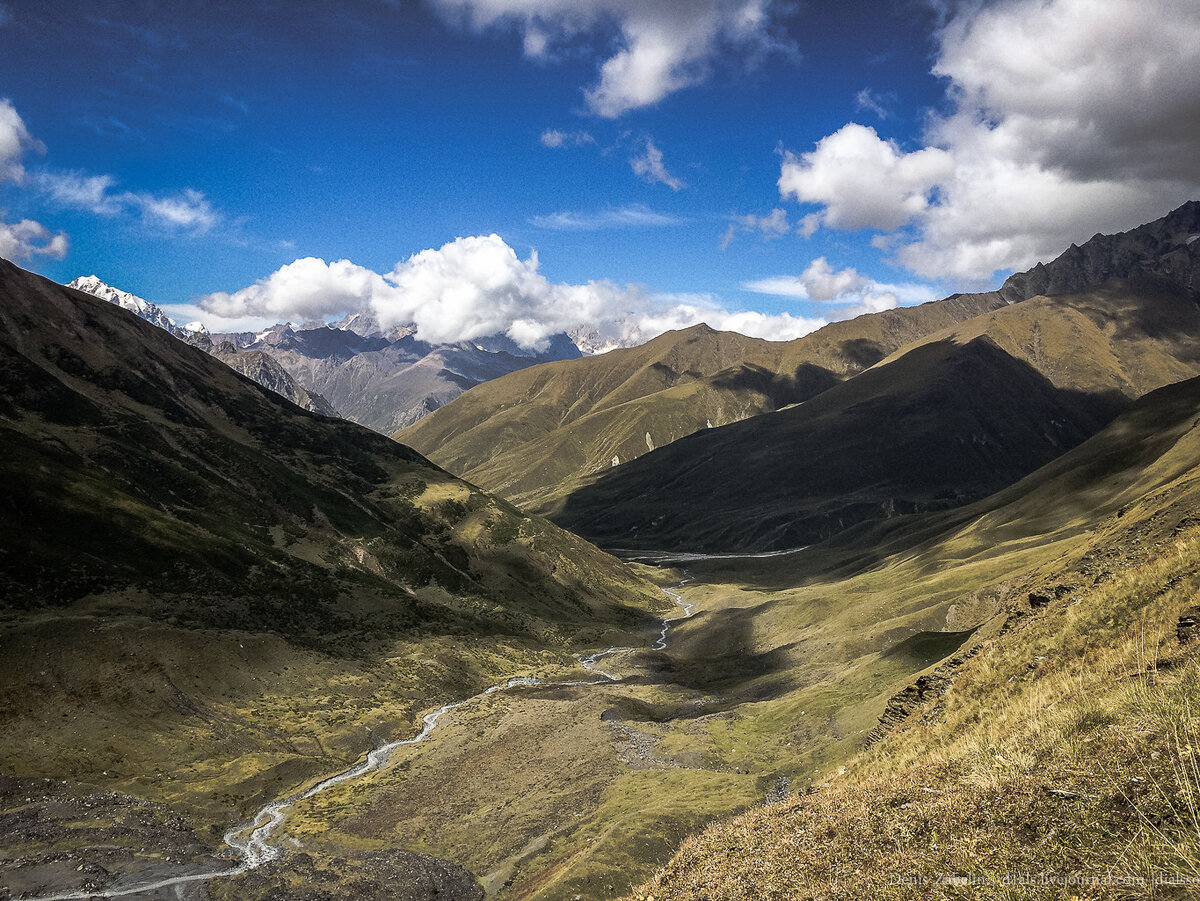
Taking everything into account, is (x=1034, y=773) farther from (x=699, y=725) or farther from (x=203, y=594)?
(x=203, y=594)

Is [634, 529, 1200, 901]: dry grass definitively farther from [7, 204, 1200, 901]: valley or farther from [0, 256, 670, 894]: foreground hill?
[0, 256, 670, 894]: foreground hill

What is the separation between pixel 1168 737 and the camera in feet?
41.1

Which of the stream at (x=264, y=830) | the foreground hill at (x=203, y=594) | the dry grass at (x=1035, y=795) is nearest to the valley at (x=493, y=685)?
the dry grass at (x=1035, y=795)

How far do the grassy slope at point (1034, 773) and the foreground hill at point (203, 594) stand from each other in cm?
5212

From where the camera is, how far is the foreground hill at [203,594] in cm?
6062

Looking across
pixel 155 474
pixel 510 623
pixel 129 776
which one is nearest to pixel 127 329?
pixel 155 474

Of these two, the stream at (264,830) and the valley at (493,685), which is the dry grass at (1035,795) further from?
the stream at (264,830)

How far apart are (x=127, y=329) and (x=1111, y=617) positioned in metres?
212

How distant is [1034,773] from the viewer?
15.0m

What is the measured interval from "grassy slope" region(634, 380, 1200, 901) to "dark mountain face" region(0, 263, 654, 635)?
91471mm

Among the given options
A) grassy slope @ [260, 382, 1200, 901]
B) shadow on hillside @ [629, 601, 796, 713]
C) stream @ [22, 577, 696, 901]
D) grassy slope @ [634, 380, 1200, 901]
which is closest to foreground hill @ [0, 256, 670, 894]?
stream @ [22, 577, 696, 901]

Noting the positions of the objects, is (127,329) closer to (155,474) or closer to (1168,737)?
(155,474)

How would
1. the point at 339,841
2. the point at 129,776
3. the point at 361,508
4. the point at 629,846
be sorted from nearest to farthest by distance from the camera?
the point at 629,846, the point at 339,841, the point at 129,776, the point at 361,508


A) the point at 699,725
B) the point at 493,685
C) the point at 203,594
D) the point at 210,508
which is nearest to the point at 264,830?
the point at 699,725
